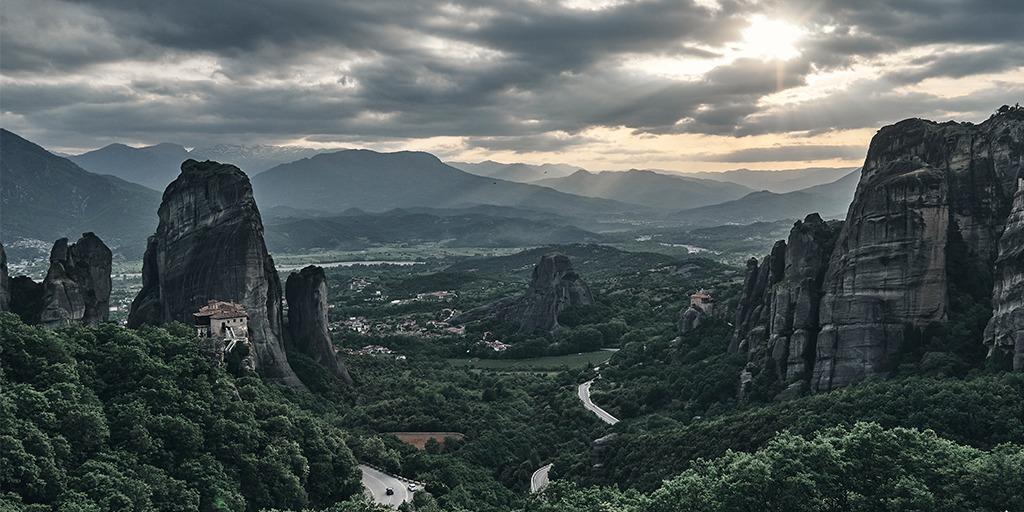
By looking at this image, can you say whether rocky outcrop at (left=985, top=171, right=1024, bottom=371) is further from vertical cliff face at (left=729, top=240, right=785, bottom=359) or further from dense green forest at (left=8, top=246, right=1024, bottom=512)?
vertical cliff face at (left=729, top=240, right=785, bottom=359)

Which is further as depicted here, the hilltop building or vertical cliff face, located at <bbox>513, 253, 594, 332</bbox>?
vertical cliff face, located at <bbox>513, 253, 594, 332</bbox>

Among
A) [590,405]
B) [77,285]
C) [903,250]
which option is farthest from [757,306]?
[77,285]

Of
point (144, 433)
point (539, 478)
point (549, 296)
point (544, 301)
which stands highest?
point (144, 433)

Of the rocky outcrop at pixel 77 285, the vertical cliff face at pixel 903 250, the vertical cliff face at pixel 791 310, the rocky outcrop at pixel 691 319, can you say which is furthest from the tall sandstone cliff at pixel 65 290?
the rocky outcrop at pixel 691 319

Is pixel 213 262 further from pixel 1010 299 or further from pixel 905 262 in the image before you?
pixel 1010 299

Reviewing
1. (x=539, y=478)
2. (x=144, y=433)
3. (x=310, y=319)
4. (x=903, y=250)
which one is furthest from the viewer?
(x=310, y=319)

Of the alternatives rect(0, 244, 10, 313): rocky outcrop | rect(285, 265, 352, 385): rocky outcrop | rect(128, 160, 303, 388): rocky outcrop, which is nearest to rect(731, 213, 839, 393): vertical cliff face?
rect(285, 265, 352, 385): rocky outcrop

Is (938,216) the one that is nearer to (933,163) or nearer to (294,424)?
(933,163)

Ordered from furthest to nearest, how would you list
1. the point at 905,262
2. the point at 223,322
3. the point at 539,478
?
the point at 223,322 → the point at 539,478 → the point at 905,262
